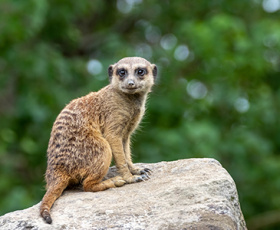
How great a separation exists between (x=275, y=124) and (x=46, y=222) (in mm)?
7220

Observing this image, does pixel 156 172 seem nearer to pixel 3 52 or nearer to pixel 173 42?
pixel 3 52

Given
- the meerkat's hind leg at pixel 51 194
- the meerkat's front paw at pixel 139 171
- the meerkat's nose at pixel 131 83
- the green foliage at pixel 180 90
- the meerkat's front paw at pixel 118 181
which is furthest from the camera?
the green foliage at pixel 180 90

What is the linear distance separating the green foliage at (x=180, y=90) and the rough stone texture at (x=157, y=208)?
4.02 metres

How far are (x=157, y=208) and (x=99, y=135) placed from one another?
1176 millimetres

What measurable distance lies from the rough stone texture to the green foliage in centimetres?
402

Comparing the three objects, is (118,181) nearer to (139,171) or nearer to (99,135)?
(139,171)

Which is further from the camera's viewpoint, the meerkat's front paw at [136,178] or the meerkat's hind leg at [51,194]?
the meerkat's front paw at [136,178]

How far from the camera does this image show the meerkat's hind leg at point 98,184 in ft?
17.6

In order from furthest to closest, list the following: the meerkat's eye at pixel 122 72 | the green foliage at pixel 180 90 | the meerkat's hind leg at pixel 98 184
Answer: the green foliage at pixel 180 90
the meerkat's eye at pixel 122 72
the meerkat's hind leg at pixel 98 184

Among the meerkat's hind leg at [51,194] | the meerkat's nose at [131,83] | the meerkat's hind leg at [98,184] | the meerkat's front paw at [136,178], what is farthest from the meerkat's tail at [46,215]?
the meerkat's nose at [131,83]

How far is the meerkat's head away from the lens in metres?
5.89

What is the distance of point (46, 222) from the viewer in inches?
182

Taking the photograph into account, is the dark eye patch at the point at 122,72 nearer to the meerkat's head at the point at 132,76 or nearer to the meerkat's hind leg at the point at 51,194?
the meerkat's head at the point at 132,76

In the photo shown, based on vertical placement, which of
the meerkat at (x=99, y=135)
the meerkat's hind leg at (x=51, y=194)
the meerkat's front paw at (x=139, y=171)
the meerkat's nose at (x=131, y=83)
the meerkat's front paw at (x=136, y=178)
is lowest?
the meerkat's hind leg at (x=51, y=194)
